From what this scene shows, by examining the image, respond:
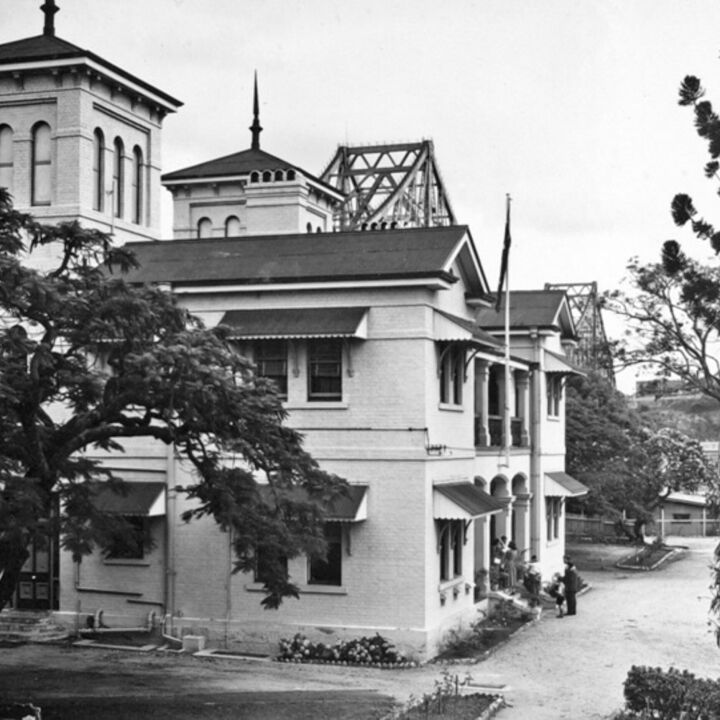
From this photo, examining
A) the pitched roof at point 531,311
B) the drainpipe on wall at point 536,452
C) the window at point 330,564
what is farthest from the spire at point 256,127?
the window at point 330,564

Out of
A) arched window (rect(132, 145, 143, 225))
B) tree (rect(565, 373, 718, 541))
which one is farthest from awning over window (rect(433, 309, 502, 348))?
tree (rect(565, 373, 718, 541))

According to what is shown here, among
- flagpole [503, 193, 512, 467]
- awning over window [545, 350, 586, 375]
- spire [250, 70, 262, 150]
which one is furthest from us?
spire [250, 70, 262, 150]

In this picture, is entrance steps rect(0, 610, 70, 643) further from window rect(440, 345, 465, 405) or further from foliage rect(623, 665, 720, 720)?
foliage rect(623, 665, 720, 720)

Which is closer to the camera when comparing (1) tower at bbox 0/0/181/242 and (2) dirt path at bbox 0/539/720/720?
(2) dirt path at bbox 0/539/720/720

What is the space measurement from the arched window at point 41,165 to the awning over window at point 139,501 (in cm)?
1009

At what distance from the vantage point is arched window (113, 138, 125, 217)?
3619cm

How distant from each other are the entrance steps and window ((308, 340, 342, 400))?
8.14 meters

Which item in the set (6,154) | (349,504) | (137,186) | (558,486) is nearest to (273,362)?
(349,504)

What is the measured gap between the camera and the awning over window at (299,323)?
26672mm

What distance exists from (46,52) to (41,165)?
3.09 m

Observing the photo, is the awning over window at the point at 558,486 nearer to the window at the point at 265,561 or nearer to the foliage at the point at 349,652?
the foliage at the point at 349,652

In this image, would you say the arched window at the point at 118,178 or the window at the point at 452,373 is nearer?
the window at the point at 452,373

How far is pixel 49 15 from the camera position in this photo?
36844 millimetres

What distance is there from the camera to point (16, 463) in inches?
752
